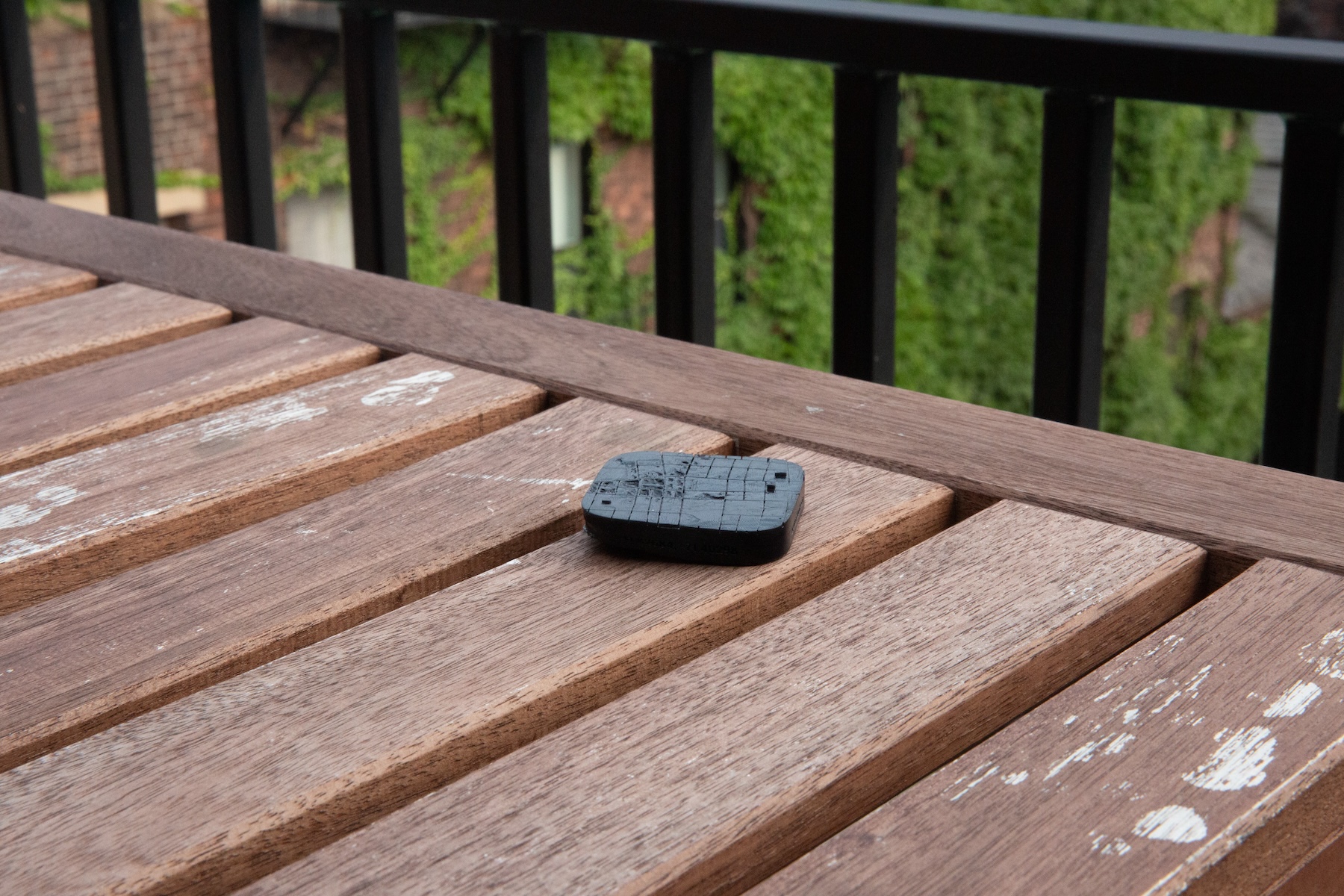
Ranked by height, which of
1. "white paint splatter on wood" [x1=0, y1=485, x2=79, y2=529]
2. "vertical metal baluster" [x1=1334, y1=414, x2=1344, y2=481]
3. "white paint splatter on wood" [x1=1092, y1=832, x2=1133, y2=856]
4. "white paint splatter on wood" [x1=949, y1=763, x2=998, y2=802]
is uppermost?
"white paint splatter on wood" [x1=0, y1=485, x2=79, y2=529]

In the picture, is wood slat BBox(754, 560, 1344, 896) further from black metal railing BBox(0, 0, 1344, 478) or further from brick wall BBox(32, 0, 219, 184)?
brick wall BBox(32, 0, 219, 184)

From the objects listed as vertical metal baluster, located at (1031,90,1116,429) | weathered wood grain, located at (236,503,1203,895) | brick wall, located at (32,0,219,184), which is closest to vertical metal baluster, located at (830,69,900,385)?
vertical metal baluster, located at (1031,90,1116,429)

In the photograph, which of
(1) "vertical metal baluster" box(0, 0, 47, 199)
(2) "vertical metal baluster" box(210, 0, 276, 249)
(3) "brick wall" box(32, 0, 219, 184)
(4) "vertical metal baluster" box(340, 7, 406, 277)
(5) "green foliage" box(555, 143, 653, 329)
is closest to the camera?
(4) "vertical metal baluster" box(340, 7, 406, 277)

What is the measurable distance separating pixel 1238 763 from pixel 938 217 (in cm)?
1113

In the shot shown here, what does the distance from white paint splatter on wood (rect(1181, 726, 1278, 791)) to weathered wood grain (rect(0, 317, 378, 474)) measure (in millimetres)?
609

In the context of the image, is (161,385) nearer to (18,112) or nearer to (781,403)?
(781,403)

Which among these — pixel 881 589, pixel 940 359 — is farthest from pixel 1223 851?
pixel 940 359

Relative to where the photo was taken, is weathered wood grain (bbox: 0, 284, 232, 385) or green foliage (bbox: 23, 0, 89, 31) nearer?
weathered wood grain (bbox: 0, 284, 232, 385)

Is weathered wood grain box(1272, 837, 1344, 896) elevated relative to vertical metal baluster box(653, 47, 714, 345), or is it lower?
lower

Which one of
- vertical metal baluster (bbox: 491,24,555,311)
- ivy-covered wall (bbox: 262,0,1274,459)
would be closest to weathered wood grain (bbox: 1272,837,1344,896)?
vertical metal baluster (bbox: 491,24,555,311)

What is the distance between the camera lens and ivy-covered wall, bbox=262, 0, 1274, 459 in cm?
916

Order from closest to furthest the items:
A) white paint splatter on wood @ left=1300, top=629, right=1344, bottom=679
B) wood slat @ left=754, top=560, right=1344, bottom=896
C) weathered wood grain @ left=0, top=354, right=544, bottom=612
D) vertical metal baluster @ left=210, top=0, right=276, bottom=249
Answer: wood slat @ left=754, top=560, right=1344, bottom=896
white paint splatter on wood @ left=1300, top=629, right=1344, bottom=679
weathered wood grain @ left=0, top=354, right=544, bottom=612
vertical metal baluster @ left=210, top=0, right=276, bottom=249

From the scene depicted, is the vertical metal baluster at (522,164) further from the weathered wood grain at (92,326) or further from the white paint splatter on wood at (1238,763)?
the white paint splatter on wood at (1238,763)

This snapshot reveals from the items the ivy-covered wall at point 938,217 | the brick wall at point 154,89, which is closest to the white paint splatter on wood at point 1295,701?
the brick wall at point 154,89
